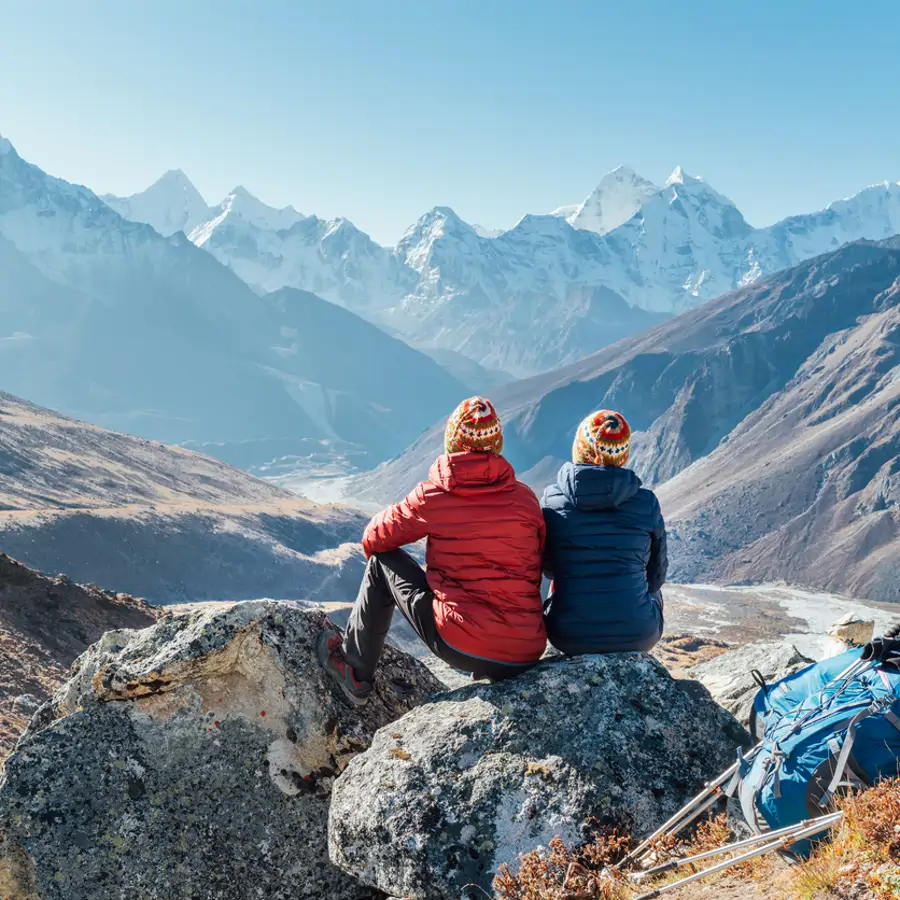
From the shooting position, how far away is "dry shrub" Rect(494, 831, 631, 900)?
16.3 ft

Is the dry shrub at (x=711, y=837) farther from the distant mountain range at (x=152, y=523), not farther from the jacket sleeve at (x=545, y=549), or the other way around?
the distant mountain range at (x=152, y=523)

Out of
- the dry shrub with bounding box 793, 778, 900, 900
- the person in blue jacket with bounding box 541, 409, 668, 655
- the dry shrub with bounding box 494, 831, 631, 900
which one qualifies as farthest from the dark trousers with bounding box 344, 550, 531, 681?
the dry shrub with bounding box 793, 778, 900, 900

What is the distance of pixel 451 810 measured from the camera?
223 inches

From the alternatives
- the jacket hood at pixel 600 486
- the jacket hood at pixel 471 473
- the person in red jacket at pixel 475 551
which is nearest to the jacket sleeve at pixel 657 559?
the jacket hood at pixel 600 486

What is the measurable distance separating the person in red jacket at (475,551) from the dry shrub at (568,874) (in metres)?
1.58

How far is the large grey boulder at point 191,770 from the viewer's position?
6293 mm

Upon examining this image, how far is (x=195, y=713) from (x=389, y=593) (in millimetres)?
1987

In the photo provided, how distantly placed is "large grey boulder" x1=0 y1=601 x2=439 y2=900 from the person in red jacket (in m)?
1.37

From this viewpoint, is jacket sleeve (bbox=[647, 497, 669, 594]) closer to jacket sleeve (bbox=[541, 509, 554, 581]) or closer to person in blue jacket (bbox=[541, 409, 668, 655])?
person in blue jacket (bbox=[541, 409, 668, 655])

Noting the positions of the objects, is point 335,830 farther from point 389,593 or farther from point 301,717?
point 389,593

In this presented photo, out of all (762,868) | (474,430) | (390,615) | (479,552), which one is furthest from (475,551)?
(762,868)

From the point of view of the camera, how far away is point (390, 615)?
6.95 m

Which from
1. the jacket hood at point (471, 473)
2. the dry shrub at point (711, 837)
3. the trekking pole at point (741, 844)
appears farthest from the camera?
the jacket hood at point (471, 473)

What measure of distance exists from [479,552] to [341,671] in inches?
72.1
